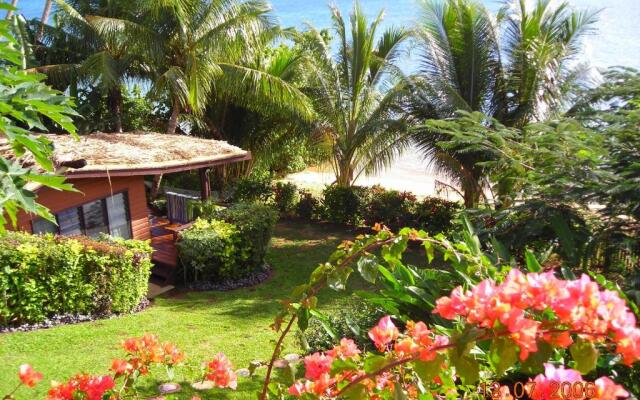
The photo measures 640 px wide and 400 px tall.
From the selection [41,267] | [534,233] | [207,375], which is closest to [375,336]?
[207,375]

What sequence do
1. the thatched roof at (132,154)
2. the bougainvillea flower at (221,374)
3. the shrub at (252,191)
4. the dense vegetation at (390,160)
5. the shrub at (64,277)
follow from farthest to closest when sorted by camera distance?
the shrub at (252,191), the thatched roof at (132,154), the shrub at (64,277), the bougainvillea flower at (221,374), the dense vegetation at (390,160)

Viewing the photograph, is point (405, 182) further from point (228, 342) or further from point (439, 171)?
point (228, 342)

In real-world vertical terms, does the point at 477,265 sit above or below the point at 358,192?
above

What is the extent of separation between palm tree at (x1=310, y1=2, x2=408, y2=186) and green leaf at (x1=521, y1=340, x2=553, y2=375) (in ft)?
41.1

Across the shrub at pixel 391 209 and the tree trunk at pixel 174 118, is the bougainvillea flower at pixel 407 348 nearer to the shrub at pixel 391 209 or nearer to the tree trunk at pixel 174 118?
the shrub at pixel 391 209

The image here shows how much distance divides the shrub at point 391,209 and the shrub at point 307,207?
1658 millimetres

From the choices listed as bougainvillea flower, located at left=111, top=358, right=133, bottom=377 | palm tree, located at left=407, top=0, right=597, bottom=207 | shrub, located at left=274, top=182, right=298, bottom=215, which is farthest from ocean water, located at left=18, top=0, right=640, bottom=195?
bougainvillea flower, located at left=111, top=358, right=133, bottom=377

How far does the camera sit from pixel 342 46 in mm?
14812

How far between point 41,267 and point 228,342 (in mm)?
2796

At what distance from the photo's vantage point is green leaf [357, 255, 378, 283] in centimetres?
249

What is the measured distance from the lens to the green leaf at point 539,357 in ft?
4.86

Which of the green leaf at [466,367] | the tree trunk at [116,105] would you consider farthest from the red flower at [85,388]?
the tree trunk at [116,105]

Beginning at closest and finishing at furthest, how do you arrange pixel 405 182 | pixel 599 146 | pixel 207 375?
pixel 207 375
pixel 599 146
pixel 405 182

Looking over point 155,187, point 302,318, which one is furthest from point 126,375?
point 155,187
